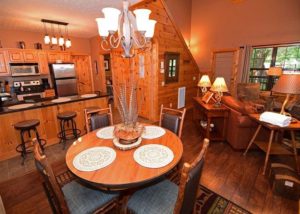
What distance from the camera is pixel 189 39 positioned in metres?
7.21

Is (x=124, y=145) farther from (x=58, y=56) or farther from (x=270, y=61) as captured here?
(x=270, y=61)

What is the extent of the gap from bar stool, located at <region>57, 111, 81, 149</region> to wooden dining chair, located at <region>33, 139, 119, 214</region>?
182 cm

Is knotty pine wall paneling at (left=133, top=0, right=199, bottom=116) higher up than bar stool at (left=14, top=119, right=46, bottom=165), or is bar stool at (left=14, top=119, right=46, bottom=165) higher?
knotty pine wall paneling at (left=133, top=0, right=199, bottom=116)

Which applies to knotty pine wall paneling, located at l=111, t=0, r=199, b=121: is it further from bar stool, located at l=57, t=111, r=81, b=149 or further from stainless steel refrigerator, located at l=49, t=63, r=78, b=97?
stainless steel refrigerator, located at l=49, t=63, r=78, b=97

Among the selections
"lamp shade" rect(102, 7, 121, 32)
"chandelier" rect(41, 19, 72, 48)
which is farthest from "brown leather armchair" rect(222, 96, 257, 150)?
"chandelier" rect(41, 19, 72, 48)

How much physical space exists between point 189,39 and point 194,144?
18.4ft

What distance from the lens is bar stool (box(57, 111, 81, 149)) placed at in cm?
302

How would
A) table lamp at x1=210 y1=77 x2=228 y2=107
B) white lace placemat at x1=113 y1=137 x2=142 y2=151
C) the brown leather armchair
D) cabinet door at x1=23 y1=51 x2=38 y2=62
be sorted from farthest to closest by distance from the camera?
cabinet door at x1=23 y1=51 x2=38 y2=62 < table lamp at x1=210 y1=77 x2=228 y2=107 < the brown leather armchair < white lace placemat at x1=113 y1=137 x2=142 y2=151

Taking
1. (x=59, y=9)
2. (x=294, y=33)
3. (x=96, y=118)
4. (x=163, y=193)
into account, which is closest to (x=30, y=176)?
(x=96, y=118)

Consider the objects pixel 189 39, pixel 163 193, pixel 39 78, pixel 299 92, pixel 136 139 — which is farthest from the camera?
pixel 189 39

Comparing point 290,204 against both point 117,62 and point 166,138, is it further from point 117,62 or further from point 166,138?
point 117,62

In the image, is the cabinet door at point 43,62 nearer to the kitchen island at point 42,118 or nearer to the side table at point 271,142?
the kitchen island at point 42,118

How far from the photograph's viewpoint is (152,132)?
6.43 ft

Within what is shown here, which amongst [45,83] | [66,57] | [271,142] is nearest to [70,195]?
[271,142]
